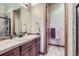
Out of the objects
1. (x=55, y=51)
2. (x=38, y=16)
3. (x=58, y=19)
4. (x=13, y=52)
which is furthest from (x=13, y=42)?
(x=58, y=19)

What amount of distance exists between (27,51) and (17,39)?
25 cm

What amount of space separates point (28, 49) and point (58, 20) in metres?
0.64

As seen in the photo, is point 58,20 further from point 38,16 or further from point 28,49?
point 28,49

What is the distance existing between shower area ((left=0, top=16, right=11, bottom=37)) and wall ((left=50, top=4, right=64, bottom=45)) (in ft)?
2.12

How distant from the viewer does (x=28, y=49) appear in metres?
1.94

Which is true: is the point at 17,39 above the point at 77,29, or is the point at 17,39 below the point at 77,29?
below

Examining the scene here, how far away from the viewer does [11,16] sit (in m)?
1.90

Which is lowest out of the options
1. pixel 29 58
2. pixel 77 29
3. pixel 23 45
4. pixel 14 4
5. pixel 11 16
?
pixel 29 58

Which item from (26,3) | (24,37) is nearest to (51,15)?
(26,3)

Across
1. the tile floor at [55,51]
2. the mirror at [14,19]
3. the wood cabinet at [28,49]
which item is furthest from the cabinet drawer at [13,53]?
the tile floor at [55,51]

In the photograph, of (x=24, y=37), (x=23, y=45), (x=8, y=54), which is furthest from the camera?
(x=24, y=37)

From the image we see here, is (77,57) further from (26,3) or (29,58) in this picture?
(26,3)

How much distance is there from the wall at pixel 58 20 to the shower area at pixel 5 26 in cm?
64

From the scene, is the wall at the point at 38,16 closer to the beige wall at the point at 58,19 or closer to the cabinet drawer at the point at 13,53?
the beige wall at the point at 58,19
